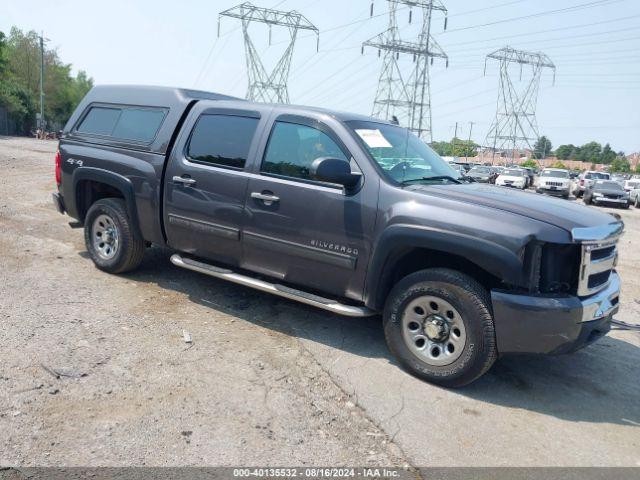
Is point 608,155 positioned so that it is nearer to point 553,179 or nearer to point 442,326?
point 553,179

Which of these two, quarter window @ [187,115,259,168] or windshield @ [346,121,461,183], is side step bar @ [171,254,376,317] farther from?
windshield @ [346,121,461,183]

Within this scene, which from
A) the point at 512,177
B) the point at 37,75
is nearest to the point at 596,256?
the point at 512,177

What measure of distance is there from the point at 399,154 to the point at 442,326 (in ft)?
5.17

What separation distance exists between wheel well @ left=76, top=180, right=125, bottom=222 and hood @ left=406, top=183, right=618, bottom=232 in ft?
12.1

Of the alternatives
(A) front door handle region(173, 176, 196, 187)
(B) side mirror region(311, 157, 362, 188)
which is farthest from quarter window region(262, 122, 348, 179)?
(A) front door handle region(173, 176, 196, 187)

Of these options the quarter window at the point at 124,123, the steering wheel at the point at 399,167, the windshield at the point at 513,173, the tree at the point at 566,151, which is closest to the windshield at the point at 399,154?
the steering wheel at the point at 399,167

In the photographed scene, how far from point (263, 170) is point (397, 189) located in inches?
49.7

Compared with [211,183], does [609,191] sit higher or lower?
higher

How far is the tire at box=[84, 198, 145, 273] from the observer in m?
5.69

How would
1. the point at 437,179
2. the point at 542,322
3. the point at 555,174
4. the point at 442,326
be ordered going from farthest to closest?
the point at 555,174, the point at 437,179, the point at 442,326, the point at 542,322

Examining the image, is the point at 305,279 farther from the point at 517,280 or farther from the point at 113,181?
the point at 113,181

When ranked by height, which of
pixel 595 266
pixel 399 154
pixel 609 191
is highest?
pixel 399 154

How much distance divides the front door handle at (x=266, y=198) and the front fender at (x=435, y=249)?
40.5 inches

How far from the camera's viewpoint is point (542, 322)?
139 inches
